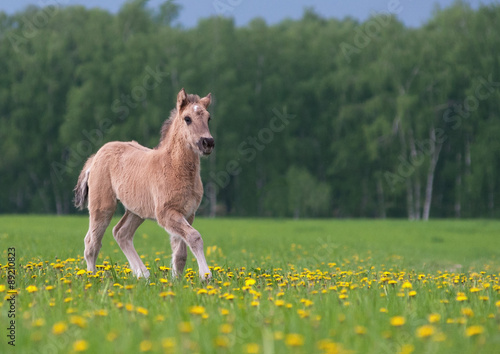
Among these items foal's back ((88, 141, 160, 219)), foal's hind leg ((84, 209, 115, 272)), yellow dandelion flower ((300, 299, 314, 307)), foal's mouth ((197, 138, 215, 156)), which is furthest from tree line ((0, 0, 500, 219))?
yellow dandelion flower ((300, 299, 314, 307))

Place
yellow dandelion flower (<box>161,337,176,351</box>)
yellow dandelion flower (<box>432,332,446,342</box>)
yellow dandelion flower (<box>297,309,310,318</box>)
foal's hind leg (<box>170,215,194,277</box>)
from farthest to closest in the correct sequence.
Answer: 1. foal's hind leg (<box>170,215,194,277</box>)
2. yellow dandelion flower (<box>297,309,310,318</box>)
3. yellow dandelion flower (<box>432,332,446,342</box>)
4. yellow dandelion flower (<box>161,337,176,351</box>)

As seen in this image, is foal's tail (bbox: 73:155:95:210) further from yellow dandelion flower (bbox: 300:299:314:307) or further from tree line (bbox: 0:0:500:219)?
tree line (bbox: 0:0:500:219)

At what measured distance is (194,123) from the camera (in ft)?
24.9

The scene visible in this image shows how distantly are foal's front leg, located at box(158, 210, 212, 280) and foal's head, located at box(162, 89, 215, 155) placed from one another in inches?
32.6

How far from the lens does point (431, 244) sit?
2242 centimetres

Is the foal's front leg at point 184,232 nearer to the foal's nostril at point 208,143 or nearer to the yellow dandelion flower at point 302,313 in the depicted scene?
the foal's nostril at point 208,143

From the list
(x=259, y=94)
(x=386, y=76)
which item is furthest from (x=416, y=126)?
(x=259, y=94)

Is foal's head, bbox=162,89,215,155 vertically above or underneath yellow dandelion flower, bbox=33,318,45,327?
above

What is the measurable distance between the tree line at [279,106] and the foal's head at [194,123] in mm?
35491

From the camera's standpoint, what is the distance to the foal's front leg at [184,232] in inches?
286

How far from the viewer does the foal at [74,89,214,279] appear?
7.57 meters

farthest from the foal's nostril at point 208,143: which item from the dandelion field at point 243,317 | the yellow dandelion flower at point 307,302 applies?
the yellow dandelion flower at point 307,302

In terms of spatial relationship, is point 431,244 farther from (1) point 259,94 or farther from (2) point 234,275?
(1) point 259,94

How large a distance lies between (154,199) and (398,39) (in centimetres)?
3986
